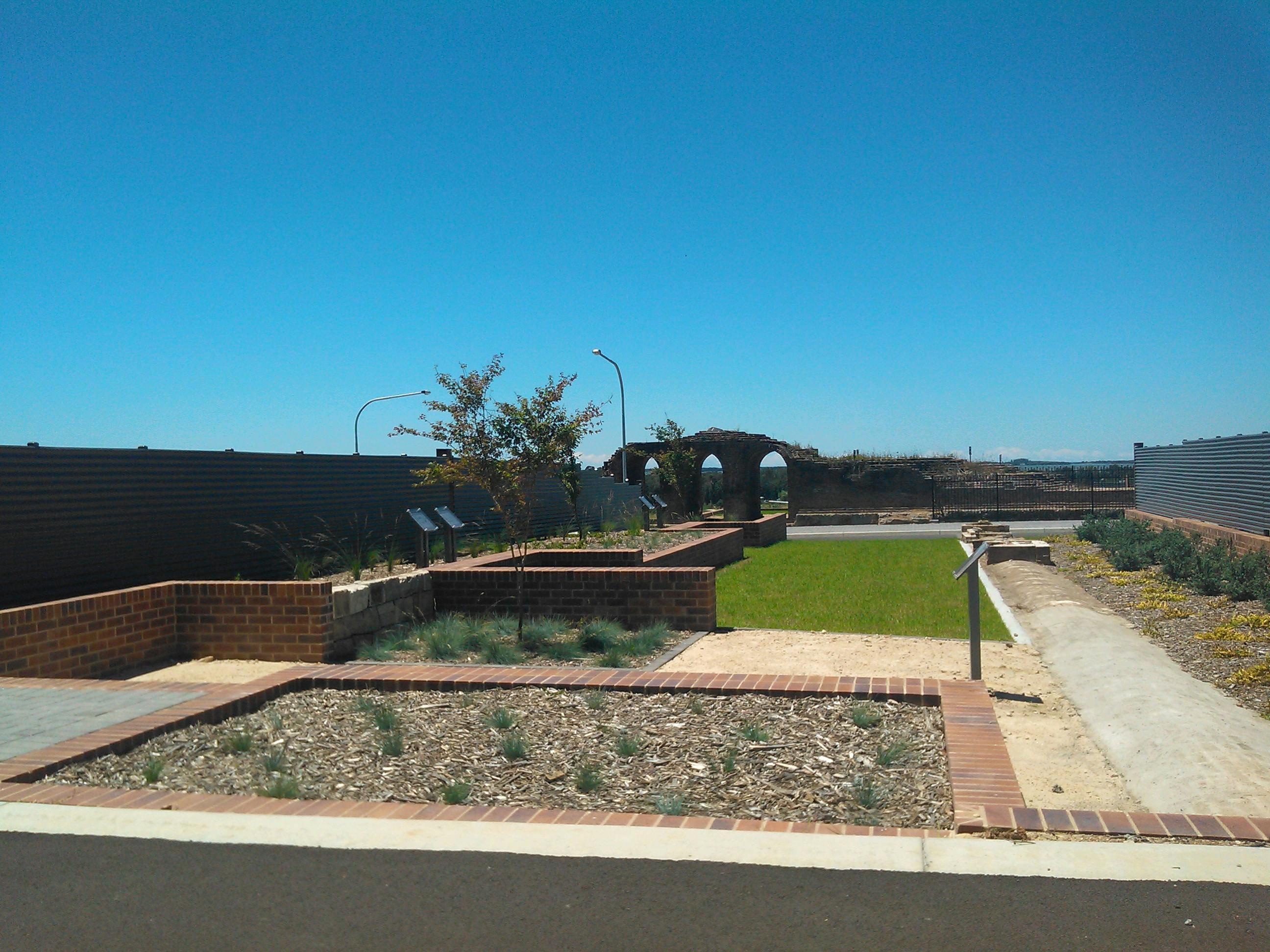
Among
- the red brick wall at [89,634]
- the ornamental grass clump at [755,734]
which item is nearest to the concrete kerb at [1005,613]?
the ornamental grass clump at [755,734]

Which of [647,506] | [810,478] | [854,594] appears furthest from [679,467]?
[854,594]

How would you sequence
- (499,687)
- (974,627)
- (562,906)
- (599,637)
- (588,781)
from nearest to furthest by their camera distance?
(562,906), (588,781), (499,687), (974,627), (599,637)

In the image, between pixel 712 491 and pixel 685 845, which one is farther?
pixel 712 491

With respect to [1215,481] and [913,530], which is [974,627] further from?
[913,530]

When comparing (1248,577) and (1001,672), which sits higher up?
(1248,577)

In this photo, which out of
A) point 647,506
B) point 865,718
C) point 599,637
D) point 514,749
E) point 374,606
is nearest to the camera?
point 514,749

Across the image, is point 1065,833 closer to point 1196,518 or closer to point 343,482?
point 343,482

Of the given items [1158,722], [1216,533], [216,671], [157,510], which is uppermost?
[157,510]

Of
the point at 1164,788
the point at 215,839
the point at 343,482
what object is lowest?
the point at 1164,788

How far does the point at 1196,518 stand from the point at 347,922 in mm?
19441

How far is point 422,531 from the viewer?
40.9 ft

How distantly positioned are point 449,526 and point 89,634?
489 centimetres

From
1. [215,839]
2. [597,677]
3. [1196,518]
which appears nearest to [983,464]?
[1196,518]

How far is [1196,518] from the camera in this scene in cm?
1914
